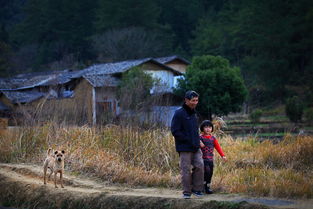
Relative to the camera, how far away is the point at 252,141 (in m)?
13.4

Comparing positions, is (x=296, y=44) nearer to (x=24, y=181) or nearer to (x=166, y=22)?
(x=166, y=22)

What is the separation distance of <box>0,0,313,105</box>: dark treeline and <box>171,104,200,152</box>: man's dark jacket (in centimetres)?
3144

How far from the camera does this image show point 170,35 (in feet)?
176

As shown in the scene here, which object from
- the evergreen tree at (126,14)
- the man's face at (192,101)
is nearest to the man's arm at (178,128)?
the man's face at (192,101)

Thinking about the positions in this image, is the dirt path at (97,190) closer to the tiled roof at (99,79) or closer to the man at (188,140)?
the man at (188,140)

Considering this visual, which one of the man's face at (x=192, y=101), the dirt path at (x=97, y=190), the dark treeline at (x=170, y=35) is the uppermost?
the dark treeline at (x=170, y=35)

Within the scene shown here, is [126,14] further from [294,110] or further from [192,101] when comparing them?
[192,101]

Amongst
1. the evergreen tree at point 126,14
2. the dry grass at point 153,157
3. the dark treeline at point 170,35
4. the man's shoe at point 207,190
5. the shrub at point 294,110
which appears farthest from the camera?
the evergreen tree at point 126,14

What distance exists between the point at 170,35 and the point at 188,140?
46857mm

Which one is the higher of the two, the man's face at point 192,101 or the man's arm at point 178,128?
the man's face at point 192,101

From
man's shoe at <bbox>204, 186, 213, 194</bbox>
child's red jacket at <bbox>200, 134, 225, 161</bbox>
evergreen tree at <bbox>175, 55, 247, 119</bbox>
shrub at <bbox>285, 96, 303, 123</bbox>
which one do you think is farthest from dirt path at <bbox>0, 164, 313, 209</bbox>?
shrub at <bbox>285, 96, 303, 123</bbox>

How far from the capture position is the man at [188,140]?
7.45 m

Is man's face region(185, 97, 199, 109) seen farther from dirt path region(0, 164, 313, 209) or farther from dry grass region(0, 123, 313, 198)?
dry grass region(0, 123, 313, 198)

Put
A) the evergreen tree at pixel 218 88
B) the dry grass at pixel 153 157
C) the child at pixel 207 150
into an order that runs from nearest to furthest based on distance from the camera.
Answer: the child at pixel 207 150 < the dry grass at pixel 153 157 < the evergreen tree at pixel 218 88
